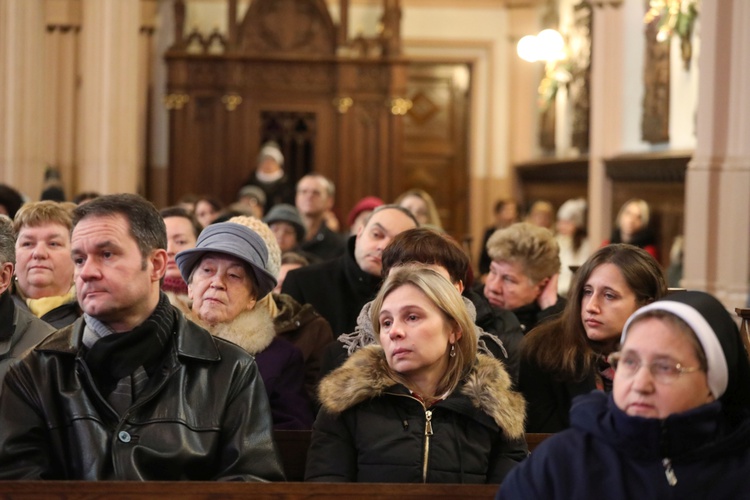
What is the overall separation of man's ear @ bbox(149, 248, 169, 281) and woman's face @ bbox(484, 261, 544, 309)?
268 cm

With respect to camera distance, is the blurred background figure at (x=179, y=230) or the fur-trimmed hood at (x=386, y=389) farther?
the blurred background figure at (x=179, y=230)

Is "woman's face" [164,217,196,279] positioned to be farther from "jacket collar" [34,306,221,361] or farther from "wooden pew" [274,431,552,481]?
"jacket collar" [34,306,221,361]

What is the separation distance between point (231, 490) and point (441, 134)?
16.9m

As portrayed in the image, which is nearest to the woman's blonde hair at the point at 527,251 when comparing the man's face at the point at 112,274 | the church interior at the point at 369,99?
the man's face at the point at 112,274

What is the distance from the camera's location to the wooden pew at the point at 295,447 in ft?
14.4

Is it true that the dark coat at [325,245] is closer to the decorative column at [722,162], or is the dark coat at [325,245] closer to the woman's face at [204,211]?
the woman's face at [204,211]

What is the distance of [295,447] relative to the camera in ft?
14.4

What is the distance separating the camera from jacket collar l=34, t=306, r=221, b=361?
12.1 ft

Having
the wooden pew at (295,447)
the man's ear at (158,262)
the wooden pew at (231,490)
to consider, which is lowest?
the wooden pew at (295,447)

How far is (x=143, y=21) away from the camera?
1811 cm

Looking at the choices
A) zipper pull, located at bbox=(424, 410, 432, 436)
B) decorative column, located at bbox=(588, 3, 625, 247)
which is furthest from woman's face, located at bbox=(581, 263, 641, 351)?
decorative column, located at bbox=(588, 3, 625, 247)

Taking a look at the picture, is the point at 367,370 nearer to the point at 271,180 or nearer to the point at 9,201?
the point at 9,201

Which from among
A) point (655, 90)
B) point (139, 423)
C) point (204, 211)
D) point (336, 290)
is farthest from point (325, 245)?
point (139, 423)

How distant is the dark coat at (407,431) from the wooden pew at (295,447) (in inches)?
18.0
